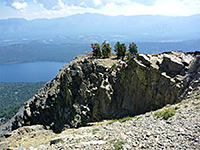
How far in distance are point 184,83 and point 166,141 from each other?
17.2 metres

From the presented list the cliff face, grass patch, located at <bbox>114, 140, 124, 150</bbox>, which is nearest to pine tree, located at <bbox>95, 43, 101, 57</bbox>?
the cliff face

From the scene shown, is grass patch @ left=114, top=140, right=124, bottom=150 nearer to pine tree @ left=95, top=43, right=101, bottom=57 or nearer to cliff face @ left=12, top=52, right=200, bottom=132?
cliff face @ left=12, top=52, right=200, bottom=132

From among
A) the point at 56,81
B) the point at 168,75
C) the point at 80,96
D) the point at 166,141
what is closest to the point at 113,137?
the point at 166,141

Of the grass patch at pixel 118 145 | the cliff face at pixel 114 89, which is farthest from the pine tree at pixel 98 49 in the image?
the grass patch at pixel 118 145

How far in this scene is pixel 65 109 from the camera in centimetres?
4084

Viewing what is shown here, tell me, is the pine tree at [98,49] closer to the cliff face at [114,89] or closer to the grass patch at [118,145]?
the cliff face at [114,89]

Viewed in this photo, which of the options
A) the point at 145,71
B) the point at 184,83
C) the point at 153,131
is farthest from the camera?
the point at 145,71

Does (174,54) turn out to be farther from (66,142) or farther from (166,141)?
(66,142)

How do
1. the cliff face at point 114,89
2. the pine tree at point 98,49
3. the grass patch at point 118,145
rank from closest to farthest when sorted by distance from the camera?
the grass patch at point 118,145, the cliff face at point 114,89, the pine tree at point 98,49

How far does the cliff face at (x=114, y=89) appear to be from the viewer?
97.6ft

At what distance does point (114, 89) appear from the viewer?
37812 mm

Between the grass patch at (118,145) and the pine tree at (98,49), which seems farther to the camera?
the pine tree at (98,49)

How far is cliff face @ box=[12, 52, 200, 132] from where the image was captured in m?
29.7

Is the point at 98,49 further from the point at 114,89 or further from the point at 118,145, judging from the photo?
the point at 118,145
